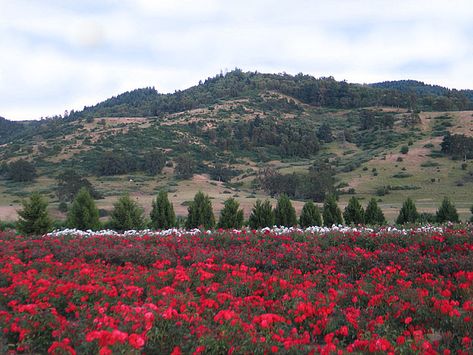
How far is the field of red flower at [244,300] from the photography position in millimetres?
4223

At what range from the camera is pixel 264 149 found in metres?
84.7

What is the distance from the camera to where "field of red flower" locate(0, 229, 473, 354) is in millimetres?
4223

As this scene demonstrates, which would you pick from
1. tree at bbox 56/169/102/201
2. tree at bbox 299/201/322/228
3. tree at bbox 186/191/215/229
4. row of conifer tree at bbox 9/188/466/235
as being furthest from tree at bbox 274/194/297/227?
tree at bbox 56/169/102/201

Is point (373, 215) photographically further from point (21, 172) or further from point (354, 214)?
point (21, 172)

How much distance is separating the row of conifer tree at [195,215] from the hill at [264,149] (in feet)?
36.7

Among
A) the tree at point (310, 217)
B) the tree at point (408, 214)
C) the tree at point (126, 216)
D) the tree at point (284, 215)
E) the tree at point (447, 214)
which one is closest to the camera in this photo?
the tree at point (126, 216)

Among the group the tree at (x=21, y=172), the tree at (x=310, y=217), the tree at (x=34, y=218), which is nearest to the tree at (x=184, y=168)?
the tree at (x=21, y=172)

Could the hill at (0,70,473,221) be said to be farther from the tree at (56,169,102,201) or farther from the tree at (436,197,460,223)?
the tree at (436,197,460,223)

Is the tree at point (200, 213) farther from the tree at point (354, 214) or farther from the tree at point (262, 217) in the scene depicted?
the tree at point (354, 214)

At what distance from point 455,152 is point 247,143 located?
37.6 m

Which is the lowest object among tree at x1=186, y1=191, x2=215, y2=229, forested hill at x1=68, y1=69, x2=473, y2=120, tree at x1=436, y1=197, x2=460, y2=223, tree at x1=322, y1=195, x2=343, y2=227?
tree at x1=436, y1=197, x2=460, y2=223

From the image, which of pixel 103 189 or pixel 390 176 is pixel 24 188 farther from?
pixel 390 176

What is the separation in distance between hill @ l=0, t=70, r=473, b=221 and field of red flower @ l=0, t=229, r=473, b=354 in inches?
963

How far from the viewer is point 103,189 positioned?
178 feet
